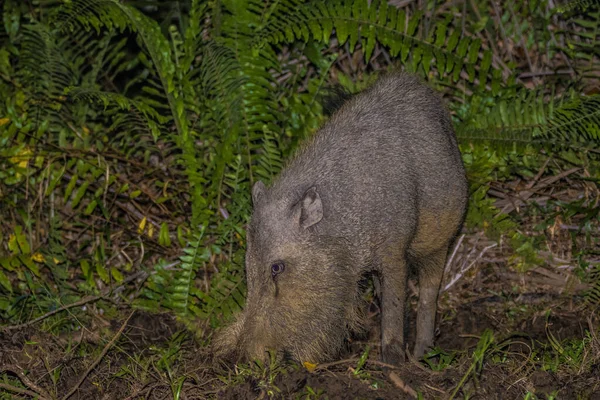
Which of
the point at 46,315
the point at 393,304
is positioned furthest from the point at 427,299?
the point at 46,315

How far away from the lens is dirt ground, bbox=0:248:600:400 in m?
4.79

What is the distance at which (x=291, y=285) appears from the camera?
204 inches

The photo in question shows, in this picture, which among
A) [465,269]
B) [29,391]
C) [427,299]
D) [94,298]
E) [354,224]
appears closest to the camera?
[29,391]

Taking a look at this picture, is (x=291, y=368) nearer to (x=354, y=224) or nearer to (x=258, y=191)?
(x=354, y=224)

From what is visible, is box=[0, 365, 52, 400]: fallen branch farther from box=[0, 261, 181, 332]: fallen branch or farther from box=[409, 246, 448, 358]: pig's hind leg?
box=[409, 246, 448, 358]: pig's hind leg

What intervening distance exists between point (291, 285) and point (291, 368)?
0.53 metres

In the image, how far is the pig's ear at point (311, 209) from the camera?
5215 mm

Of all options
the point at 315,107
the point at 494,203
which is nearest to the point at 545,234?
the point at 494,203

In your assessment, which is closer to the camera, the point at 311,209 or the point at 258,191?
the point at 311,209

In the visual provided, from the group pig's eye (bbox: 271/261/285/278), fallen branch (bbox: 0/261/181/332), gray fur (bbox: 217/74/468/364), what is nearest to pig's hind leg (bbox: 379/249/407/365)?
gray fur (bbox: 217/74/468/364)

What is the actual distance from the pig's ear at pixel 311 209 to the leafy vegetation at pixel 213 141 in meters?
1.47

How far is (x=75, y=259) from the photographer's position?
7383 mm

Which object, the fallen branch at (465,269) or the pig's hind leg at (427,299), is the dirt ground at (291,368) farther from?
the fallen branch at (465,269)

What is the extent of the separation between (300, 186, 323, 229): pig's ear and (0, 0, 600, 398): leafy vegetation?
4.82 ft
